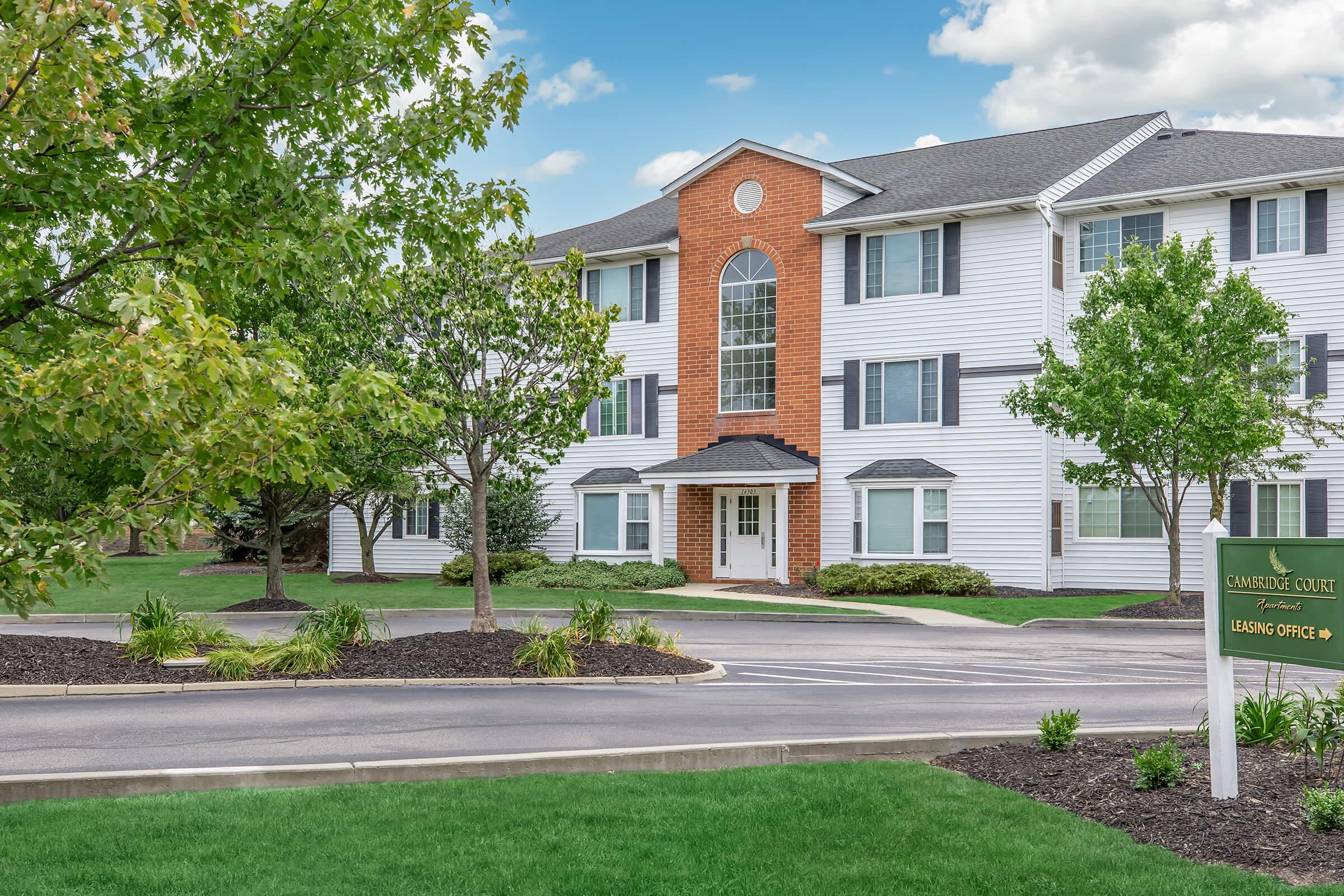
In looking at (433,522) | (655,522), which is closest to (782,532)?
(655,522)

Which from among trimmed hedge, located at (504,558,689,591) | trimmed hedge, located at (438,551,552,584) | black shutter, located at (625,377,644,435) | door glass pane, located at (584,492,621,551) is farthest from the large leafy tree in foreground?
trimmed hedge, located at (438,551,552,584)

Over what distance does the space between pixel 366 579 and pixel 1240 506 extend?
23134mm

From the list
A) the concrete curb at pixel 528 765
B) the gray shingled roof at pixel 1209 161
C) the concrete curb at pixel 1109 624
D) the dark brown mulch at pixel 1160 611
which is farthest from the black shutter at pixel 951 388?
the concrete curb at pixel 528 765

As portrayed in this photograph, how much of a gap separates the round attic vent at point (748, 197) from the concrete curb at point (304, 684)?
20.5 metres

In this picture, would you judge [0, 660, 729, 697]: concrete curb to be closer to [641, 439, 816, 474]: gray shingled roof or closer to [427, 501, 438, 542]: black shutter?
[641, 439, 816, 474]: gray shingled roof

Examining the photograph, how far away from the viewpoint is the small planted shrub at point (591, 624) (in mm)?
15445

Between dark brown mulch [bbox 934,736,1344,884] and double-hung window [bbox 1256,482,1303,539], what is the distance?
19.9 meters

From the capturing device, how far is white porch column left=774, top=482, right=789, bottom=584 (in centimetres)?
3027

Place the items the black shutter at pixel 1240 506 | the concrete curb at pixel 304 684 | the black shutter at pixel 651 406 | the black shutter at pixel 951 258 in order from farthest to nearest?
the black shutter at pixel 651 406 < the black shutter at pixel 951 258 < the black shutter at pixel 1240 506 < the concrete curb at pixel 304 684

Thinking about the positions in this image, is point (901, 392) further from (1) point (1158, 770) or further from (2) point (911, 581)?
(1) point (1158, 770)

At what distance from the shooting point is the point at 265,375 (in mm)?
4684

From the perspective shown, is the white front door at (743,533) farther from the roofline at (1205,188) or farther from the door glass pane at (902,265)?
the roofline at (1205,188)

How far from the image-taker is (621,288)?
3422cm

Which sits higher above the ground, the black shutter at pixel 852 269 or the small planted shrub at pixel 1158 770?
the black shutter at pixel 852 269
